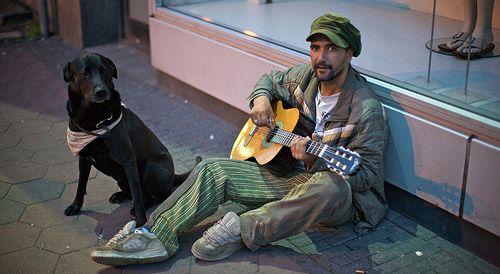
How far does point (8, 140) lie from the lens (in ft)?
17.0

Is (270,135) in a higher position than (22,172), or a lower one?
higher

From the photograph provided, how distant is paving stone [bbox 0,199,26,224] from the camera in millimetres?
3880

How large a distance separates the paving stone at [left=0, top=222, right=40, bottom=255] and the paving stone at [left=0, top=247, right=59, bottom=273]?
0.07m

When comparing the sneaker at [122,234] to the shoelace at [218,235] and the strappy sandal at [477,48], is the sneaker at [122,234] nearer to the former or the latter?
the shoelace at [218,235]

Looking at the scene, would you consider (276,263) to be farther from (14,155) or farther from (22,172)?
(14,155)

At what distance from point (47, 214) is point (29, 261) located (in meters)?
0.59

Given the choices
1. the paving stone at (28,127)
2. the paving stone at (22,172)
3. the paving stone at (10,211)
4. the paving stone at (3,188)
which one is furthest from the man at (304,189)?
the paving stone at (28,127)

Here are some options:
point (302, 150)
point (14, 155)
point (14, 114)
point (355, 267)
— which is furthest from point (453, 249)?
point (14, 114)

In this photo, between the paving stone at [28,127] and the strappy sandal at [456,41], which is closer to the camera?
the strappy sandal at [456,41]

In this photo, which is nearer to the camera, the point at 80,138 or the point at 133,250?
the point at 133,250

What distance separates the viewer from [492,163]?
3.14 m

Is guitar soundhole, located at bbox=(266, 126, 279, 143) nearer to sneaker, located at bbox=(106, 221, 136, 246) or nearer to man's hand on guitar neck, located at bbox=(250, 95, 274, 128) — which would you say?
man's hand on guitar neck, located at bbox=(250, 95, 274, 128)

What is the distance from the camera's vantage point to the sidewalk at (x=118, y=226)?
3.34m

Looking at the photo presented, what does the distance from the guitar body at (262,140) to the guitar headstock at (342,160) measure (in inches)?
24.8
